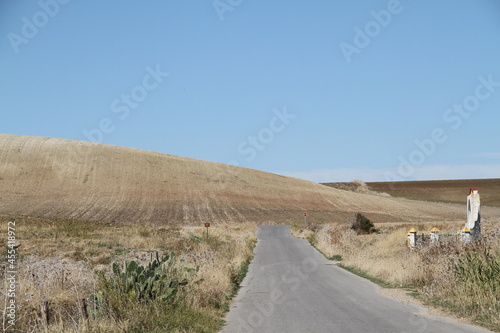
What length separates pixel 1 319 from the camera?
9508mm

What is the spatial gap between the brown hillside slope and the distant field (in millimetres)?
10821

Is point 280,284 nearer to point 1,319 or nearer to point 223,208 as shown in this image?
point 1,319

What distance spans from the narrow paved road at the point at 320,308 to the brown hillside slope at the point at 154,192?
45158 millimetres

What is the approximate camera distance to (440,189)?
123312 mm

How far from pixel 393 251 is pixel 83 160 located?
232 ft

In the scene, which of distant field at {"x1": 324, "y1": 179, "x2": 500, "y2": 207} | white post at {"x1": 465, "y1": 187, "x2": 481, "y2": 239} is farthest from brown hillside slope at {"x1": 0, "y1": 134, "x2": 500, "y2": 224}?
white post at {"x1": 465, "y1": 187, "x2": 481, "y2": 239}

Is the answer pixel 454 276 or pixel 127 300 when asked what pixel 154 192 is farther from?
pixel 127 300

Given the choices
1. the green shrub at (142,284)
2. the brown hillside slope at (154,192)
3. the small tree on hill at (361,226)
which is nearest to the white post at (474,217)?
the green shrub at (142,284)

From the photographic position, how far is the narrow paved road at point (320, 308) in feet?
32.8

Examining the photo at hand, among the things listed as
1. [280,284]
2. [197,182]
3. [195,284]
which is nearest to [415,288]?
[280,284]

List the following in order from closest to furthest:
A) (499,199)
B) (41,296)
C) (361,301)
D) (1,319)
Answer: (1,319) < (41,296) < (361,301) < (499,199)

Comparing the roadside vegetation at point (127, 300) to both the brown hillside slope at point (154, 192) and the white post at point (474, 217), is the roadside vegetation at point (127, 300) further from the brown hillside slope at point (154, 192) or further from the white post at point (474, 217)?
the brown hillside slope at point (154, 192)

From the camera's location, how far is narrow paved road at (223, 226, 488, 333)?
10000 mm

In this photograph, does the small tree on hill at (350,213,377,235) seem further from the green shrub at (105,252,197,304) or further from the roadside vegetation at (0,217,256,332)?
the green shrub at (105,252,197,304)
